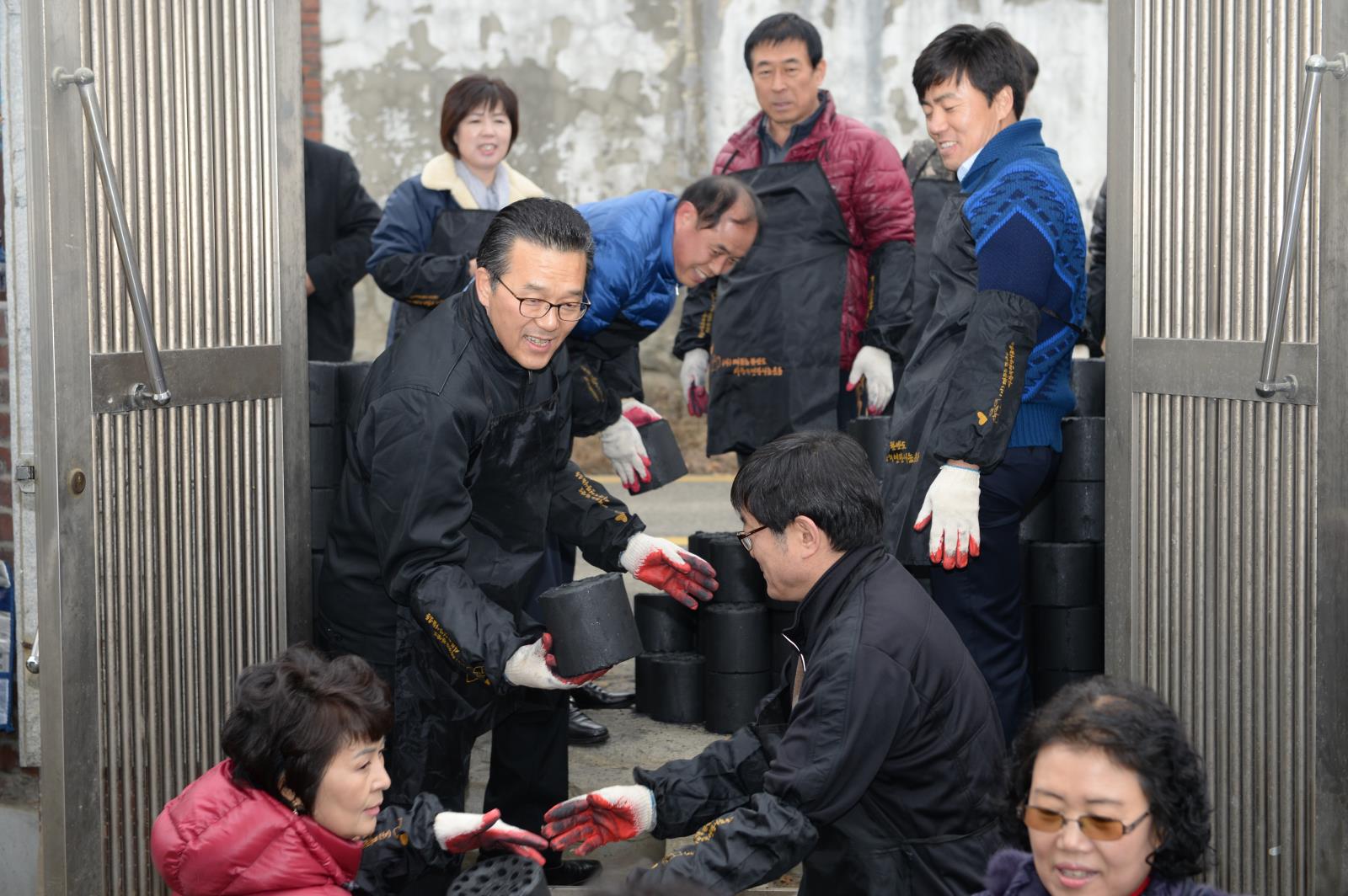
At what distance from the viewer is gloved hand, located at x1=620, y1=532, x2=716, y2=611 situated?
3.77 meters

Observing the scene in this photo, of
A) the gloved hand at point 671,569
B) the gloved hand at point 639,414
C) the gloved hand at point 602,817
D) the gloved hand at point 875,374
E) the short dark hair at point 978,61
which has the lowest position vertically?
the gloved hand at point 602,817

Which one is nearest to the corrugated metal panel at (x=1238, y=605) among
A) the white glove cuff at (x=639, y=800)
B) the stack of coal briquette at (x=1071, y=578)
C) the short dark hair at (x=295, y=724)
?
the stack of coal briquette at (x=1071, y=578)

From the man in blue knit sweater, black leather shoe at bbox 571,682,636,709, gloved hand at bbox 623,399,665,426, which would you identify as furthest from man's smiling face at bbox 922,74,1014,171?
black leather shoe at bbox 571,682,636,709

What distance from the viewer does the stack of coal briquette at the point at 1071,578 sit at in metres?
4.45

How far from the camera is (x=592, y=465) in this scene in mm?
10445

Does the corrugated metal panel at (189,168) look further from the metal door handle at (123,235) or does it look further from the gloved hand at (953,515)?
the gloved hand at (953,515)

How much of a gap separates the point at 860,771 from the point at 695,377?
10.7ft

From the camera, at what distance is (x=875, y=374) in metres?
5.21

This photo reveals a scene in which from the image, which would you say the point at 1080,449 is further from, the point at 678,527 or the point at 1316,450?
the point at 678,527

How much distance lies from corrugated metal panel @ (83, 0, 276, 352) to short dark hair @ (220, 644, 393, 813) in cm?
95

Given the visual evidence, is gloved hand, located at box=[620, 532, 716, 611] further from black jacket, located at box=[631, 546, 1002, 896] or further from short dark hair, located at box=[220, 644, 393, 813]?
short dark hair, located at box=[220, 644, 393, 813]

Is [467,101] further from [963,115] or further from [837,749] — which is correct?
[837,749]

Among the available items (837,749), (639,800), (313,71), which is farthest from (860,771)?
(313,71)

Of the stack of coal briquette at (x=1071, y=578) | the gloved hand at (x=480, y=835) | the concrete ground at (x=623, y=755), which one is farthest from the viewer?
the stack of coal briquette at (x=1071, y=578)
